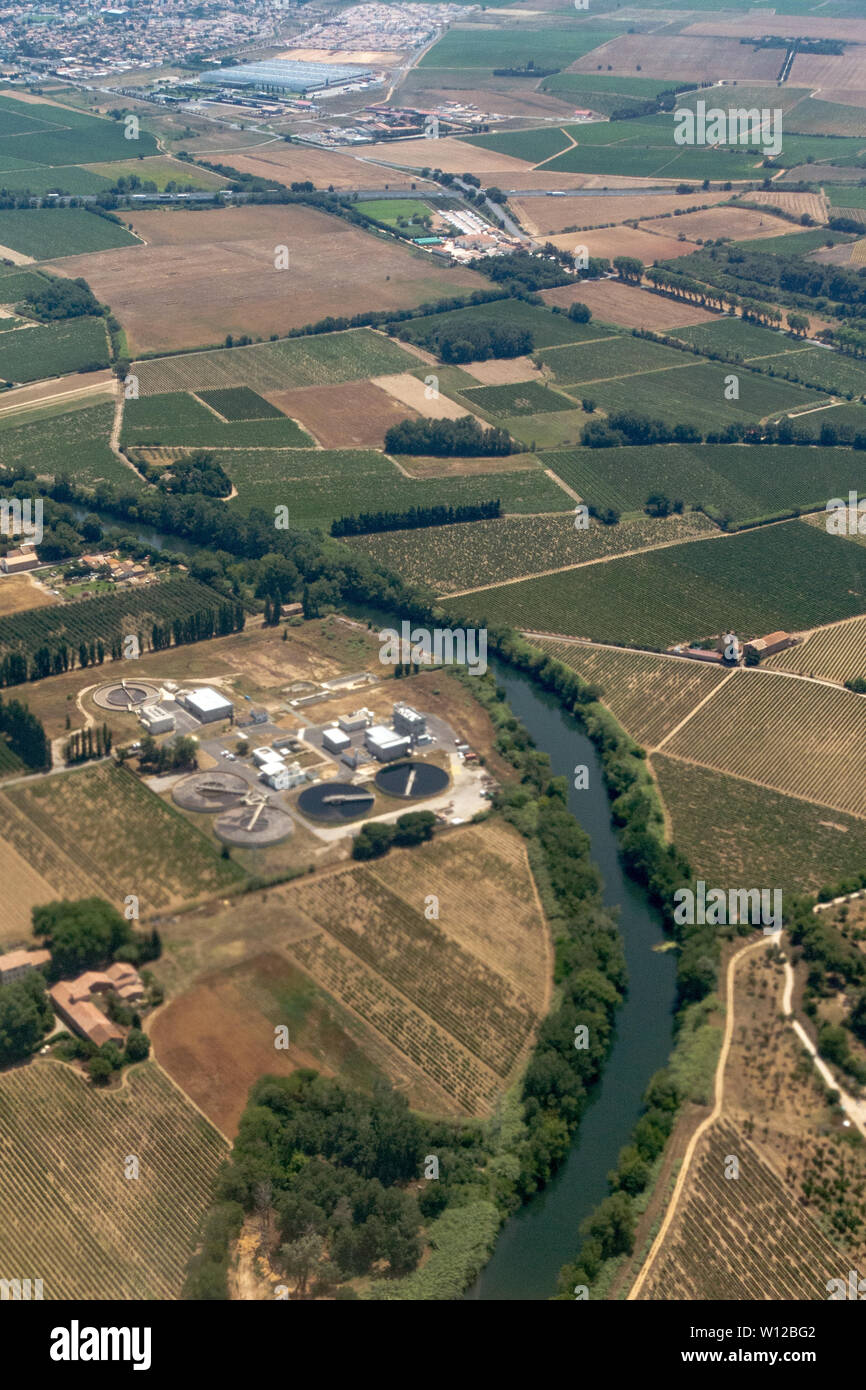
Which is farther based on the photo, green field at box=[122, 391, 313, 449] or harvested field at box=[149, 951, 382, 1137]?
green field at box=[122, 391, 313, 449]

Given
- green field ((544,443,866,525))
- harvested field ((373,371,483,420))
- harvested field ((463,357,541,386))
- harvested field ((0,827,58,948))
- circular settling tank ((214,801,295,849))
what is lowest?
harvested field ((0,827,58,948))

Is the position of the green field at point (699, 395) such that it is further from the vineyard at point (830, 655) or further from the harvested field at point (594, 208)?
the harvested field at point (594, 208)

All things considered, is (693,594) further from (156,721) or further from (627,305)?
(627,305)

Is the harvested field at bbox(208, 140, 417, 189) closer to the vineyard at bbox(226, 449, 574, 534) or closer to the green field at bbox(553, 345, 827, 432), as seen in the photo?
the green field at bbox(553, 345, 827, 432)

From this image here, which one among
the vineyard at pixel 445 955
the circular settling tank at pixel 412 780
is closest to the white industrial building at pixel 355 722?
the circular settling tank at pixel 412 780

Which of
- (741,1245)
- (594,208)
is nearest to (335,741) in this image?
(741,1245)

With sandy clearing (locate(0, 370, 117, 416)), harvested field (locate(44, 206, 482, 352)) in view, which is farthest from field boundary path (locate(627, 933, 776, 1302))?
harvested field (locate(44, 206, 482, 352))
